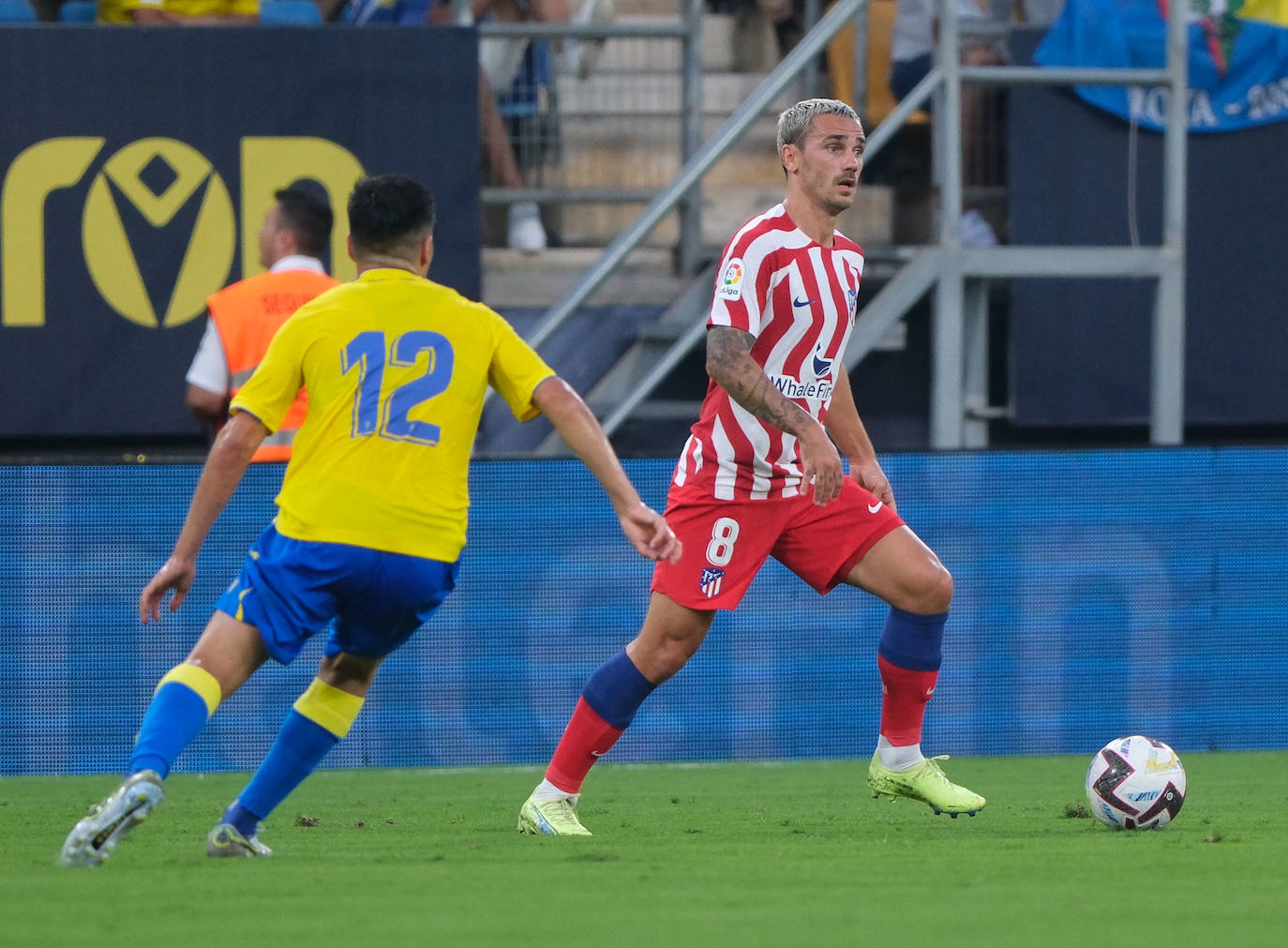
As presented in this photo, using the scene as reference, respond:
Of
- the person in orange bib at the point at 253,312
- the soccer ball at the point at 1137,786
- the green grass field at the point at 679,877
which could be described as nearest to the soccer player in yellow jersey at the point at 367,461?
the green grass field at the point at 679,877

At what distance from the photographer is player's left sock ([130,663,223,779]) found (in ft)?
14.4

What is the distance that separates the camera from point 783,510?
5707 millimetres

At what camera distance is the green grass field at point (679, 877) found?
12.2 feet

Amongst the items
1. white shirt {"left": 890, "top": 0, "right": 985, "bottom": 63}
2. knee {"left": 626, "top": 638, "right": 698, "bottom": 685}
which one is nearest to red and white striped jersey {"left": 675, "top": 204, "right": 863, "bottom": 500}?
knee {"left": 626, "top": 638, "right": 698, "bottom": 685}

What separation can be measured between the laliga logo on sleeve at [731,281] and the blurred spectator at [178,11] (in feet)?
17.2

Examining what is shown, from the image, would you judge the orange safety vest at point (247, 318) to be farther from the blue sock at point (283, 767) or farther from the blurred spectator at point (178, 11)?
the blurred spectator at point (178, 11)

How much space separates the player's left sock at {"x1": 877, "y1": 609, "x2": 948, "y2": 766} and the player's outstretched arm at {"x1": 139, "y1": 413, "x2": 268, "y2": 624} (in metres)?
2.18

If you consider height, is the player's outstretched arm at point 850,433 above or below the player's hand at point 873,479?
above

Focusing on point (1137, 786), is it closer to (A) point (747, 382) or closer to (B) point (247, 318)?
(A) point (747, 382)

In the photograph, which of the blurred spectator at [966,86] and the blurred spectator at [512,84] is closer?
the blurred spectator at [512,84]

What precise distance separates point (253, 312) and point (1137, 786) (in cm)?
374

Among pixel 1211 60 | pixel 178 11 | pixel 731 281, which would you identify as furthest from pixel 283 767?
pixel 1211 60

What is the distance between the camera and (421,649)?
27.7 feet

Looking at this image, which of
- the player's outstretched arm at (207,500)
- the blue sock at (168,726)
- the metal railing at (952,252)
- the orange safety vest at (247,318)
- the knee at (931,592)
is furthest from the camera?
the metal railing at (952,252)
